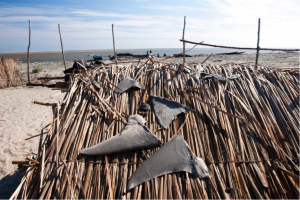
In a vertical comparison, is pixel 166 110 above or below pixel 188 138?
above

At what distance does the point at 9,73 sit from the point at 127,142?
467 inches

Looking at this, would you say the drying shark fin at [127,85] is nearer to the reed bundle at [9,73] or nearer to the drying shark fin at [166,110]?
the drying shark fin at [166,110]

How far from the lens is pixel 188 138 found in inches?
63.7

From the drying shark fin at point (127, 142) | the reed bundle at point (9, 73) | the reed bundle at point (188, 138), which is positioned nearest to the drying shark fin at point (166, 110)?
the reed bundle at point (188, 138)

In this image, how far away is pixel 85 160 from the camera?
1480mm

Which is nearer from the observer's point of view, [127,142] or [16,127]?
[127,142]

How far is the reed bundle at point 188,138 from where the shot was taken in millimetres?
1367

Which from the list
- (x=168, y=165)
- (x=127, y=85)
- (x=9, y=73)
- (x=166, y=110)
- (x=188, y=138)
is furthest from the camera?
(x=9, y=73)

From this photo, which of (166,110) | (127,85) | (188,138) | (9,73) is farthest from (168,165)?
(9,73)

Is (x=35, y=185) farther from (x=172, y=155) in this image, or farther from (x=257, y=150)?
(x=257, y=150)

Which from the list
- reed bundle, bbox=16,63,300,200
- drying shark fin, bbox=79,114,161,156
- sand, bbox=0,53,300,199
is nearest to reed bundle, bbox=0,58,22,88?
sand, bbox=0,53,300,199

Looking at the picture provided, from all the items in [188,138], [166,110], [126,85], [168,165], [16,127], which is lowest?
[16,127]

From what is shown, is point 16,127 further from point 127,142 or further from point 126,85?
point 127,142

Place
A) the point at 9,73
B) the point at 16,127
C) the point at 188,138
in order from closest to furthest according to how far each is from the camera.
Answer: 1. the point at 188,138
2. the point at 16,127
3. the point at 9,73
